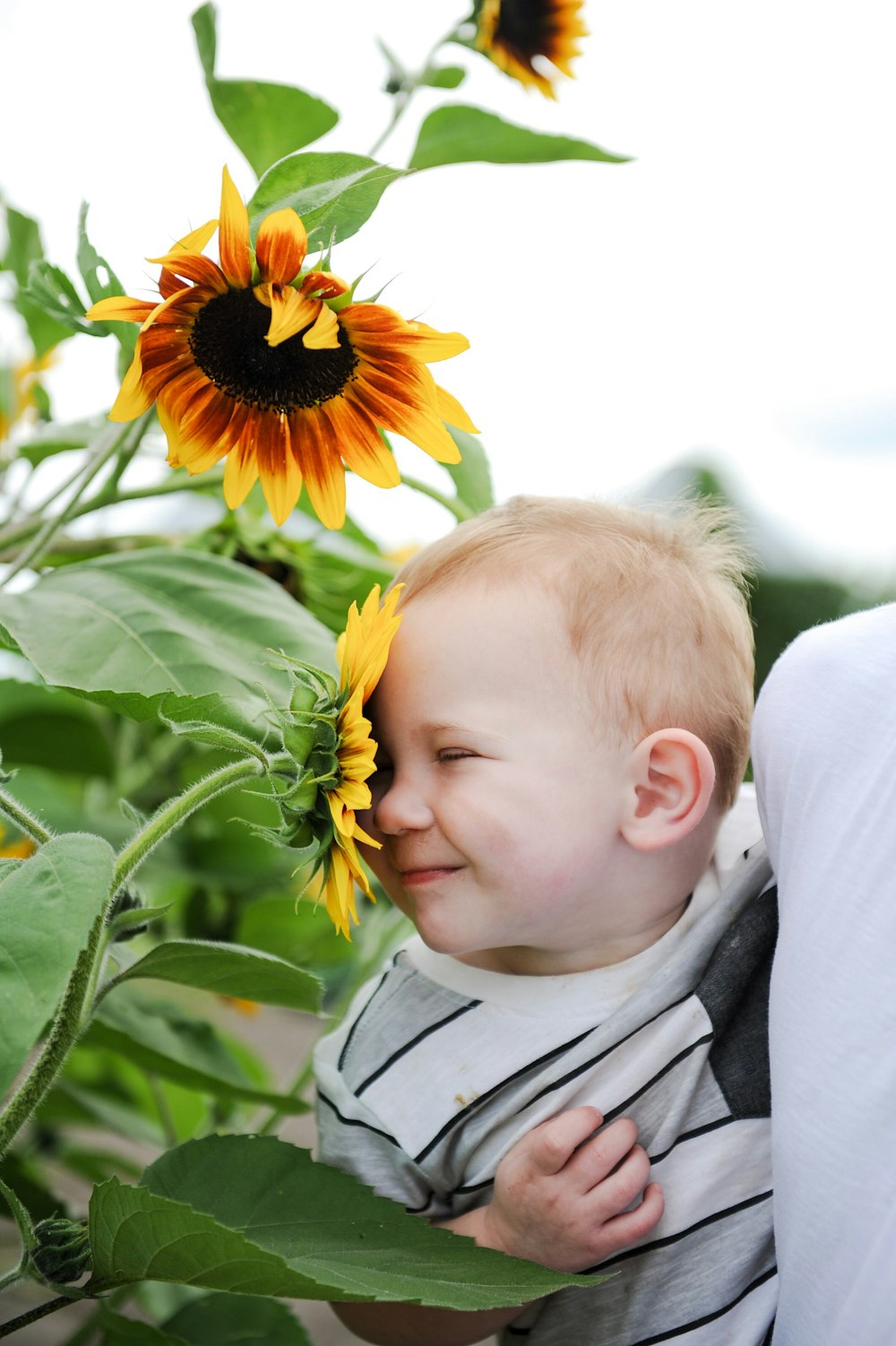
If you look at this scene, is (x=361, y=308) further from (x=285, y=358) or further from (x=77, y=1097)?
(x=77, y=1097)

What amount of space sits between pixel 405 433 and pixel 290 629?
4.4 inches

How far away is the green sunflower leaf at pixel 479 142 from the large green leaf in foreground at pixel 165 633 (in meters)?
0.22

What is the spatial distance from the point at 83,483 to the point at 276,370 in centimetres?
14

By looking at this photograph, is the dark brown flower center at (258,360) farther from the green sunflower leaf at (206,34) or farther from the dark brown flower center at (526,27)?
the dark brown flower center at (526,27)

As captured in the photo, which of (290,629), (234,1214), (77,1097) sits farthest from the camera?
(77,1097)

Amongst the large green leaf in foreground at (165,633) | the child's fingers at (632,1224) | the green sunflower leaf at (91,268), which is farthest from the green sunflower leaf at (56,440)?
the child's fingers at (632,1224)

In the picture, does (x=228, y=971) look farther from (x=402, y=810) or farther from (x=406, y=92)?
(x=406, y=92)

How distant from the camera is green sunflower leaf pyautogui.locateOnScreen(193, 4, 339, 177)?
1.87 feet

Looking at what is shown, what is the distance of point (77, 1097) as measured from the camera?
2.18 ft

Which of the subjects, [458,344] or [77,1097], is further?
[77,1097]

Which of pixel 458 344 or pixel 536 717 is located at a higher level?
pixel 458 344

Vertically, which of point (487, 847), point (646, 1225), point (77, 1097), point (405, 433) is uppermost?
point (405, 433)

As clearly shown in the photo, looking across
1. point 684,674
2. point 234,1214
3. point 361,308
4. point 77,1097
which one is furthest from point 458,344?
point 77,1097

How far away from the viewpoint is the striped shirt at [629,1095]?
440 millimetres
